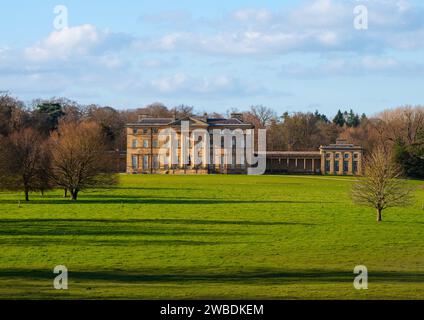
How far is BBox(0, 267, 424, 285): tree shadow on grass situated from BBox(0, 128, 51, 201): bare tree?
24261 mm

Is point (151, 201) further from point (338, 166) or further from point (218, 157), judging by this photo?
point (338, 166)

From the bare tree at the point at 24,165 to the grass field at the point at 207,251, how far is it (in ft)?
11.8

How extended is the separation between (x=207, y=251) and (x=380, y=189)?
45.8ft

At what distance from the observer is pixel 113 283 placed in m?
15.4

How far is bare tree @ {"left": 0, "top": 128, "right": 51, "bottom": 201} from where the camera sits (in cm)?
4100

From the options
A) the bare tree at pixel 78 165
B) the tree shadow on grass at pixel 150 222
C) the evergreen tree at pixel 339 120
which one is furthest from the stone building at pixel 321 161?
the tree shadow on grass at pixel 150 222

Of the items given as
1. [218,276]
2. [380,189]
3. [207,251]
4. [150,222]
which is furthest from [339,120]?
[218,276]

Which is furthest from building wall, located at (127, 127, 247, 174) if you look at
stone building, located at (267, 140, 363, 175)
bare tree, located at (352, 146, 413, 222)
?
bare tree, located at (352, 146, 413, 222)

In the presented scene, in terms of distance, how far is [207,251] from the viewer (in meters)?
21.1

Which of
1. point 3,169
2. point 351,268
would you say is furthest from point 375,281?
point 3,169

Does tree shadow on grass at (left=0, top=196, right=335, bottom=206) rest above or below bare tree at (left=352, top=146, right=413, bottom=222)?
below

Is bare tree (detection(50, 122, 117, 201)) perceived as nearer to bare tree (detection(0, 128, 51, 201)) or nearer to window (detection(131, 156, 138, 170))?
bare tree (detection(0, 128, 51, 201))
